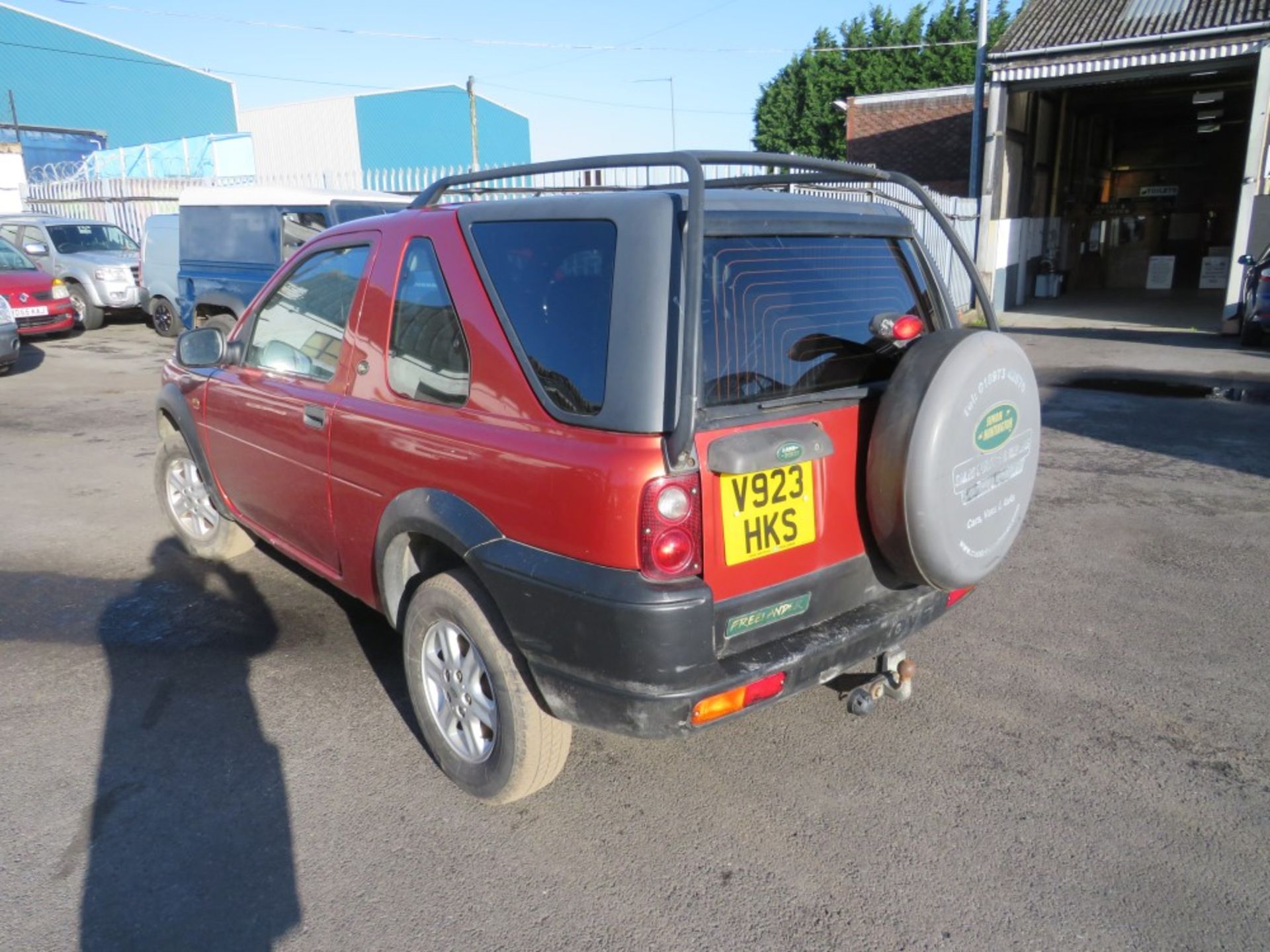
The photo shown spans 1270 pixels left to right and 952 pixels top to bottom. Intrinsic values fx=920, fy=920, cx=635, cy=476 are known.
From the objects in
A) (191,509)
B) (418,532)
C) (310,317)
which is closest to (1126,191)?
(191,509)

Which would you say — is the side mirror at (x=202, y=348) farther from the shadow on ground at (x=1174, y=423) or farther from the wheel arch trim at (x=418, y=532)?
the shadow on ground at (x=1174, y=423)

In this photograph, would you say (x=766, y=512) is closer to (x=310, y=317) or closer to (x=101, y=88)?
(x=310, y=317)

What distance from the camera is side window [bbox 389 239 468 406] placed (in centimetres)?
298

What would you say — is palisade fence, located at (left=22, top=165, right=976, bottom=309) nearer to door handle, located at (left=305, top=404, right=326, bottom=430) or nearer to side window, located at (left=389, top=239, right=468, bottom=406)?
door handle, located at (left=305, top=404, right=326, bottom=430)

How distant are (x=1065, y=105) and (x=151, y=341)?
21.6 m

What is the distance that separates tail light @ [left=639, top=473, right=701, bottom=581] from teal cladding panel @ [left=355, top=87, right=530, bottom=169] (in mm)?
38366

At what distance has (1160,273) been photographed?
87.8 ft

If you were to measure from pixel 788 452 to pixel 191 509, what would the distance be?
158 inches

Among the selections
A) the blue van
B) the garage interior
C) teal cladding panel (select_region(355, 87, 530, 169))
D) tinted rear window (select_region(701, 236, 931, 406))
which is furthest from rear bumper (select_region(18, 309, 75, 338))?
teal cladding panel (select_region(355, 87, 530, 169))

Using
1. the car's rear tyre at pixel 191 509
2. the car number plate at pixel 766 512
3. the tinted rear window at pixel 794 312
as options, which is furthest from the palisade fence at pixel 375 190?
the car number plate at pixel 766 512

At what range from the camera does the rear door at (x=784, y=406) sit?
2547 mm

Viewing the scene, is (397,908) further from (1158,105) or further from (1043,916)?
(1158,105)

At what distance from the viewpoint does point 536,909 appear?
102 inches

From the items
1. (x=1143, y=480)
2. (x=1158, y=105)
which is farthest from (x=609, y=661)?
(x=1158, y=105)
